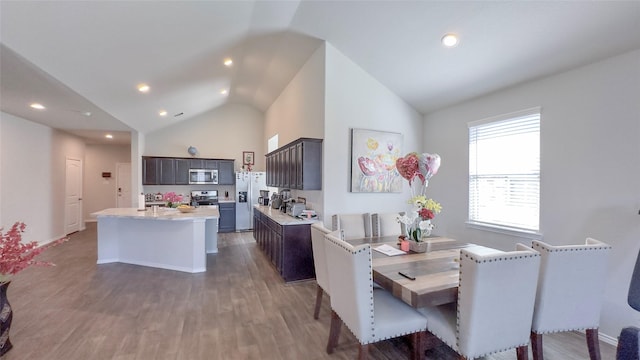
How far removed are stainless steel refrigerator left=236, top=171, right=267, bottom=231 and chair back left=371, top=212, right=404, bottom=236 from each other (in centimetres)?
467

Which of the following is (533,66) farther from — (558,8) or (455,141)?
(455,141)

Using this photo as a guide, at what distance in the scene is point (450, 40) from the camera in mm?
3072

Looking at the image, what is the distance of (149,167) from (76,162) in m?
1.98

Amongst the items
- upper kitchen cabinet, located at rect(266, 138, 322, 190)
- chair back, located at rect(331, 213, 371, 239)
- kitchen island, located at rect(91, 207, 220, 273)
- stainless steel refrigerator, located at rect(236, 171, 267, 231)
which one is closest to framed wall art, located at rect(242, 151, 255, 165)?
stainless steel refrigerator, located at rect(236, 171, 267, 231)

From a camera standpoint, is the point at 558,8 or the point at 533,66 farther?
the point at 533,66

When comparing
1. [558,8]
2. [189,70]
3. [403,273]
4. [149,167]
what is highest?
[189,70]

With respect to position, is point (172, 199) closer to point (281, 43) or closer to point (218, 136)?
point (281, 43)

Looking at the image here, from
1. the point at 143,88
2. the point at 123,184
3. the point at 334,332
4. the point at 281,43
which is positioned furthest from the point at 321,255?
the point at 123,184

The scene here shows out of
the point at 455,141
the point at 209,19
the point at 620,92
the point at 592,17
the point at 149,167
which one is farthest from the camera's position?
the point at 149,167

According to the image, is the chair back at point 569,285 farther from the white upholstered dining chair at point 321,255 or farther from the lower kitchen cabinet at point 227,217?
the lower kitchen cabinet at point 227,217

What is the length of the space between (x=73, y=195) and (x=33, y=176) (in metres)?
1.71

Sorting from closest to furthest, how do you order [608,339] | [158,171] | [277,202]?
1. [608,339]
2. [277,202]
3. [158,171]

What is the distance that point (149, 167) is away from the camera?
704cm

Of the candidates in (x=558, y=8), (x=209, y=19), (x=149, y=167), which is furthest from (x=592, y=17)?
(x=149, y=167)
